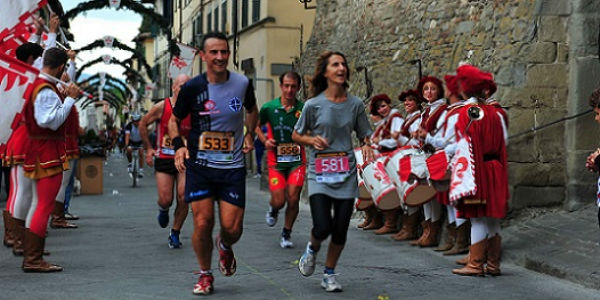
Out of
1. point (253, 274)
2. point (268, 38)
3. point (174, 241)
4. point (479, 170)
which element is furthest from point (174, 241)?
point (268, 38)

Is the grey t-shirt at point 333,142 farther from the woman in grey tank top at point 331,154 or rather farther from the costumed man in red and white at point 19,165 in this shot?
the costumed man in red and white at point 19,165

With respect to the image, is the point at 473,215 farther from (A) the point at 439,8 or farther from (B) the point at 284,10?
(B) the point at 284,10

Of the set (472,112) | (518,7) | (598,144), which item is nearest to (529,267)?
(472,112)

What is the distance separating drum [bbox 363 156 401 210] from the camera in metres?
10.3

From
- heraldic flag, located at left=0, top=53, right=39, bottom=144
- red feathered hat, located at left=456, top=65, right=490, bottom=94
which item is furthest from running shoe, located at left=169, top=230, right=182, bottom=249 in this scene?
red feathered hat, located at left=456, top=65, right=490, bottom=94

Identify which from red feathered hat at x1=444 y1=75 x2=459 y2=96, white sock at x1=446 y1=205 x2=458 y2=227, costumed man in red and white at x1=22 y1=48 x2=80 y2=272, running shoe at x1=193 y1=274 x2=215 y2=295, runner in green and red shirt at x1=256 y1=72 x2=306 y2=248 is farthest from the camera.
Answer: runner in green and red shirt at x1=256 y1=72 x2=306 y2=248

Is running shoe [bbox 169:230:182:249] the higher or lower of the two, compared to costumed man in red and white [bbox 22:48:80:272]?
lower

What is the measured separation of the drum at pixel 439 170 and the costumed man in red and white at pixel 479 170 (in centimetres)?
34

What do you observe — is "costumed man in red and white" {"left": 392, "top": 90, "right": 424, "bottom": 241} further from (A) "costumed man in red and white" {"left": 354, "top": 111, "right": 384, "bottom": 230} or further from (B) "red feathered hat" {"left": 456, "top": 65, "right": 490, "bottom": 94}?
(B) "red feathered hat" {"left": 456, "top": 65, "right": 490, "bottom": 94}

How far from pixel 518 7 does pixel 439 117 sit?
6.74 feet

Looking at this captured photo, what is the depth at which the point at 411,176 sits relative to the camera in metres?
9.61

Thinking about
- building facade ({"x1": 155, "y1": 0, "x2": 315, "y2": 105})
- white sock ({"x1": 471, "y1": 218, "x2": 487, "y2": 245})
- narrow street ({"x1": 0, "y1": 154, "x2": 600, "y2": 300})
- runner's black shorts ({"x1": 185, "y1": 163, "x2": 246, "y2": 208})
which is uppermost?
building facade ({"x1": 155, "y1": 0, "x2": 315, "y2": 105})

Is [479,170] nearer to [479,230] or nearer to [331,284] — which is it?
[479,230]

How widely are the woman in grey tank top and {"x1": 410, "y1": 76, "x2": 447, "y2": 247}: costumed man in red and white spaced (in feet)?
6.83
